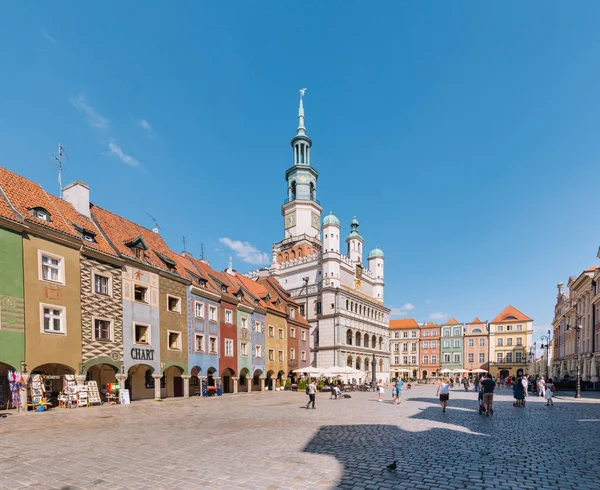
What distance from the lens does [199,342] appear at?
29531mm

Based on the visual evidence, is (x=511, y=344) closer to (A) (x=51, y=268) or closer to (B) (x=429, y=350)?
(B) (x=429, y=350)

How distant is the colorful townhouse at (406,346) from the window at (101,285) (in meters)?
81.2

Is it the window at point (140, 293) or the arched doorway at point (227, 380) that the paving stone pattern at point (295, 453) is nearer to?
the window at point (140, 293)

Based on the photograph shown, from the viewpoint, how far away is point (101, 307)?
852 inches

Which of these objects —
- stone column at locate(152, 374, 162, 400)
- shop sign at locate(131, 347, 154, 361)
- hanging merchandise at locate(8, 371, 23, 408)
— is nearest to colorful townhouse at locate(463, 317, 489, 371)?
stone column at locate(152, 374, 162, 400)

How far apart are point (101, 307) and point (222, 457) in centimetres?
1620

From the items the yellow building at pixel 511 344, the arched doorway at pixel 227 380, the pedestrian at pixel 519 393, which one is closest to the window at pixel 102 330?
the arched doorway at pixel 227 380

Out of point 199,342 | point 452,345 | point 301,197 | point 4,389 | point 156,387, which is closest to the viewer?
point 4,389

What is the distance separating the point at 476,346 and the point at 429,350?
10.6m

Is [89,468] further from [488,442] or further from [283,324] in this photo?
[283,324]

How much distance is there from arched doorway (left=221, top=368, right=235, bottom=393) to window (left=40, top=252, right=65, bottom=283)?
60.3ft

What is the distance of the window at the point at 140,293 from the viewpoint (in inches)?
960

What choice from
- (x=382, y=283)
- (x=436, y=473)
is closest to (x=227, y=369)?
(x=436, y=473)

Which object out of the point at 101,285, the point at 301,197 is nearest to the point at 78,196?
the point at 101,285
